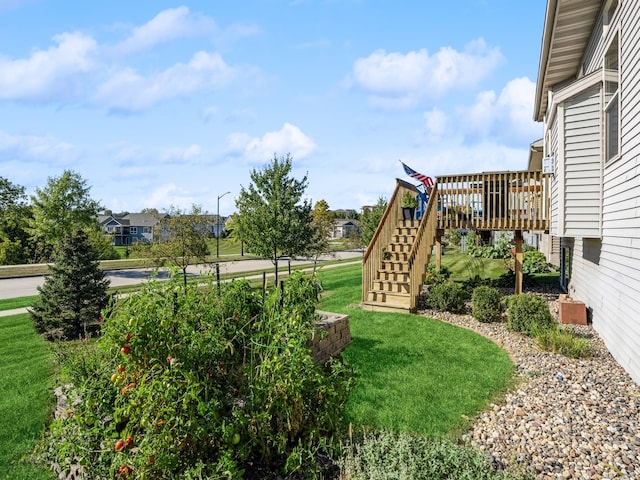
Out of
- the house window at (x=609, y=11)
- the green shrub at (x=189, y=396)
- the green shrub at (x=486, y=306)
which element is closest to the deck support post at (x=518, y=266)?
the green shrub at (x=486, y=306)

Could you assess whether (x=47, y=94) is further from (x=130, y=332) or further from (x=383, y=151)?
(x=383, y=151)

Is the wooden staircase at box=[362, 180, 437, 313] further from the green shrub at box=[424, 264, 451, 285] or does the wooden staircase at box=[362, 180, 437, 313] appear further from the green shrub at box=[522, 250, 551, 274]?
the green shrub at box=[522, 250, 551, 274]

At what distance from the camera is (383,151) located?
62.8ft

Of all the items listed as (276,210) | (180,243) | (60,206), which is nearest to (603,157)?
(276,210)

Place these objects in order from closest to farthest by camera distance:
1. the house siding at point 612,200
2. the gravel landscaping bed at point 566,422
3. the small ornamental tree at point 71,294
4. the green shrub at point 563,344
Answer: the gravel landscaping bed at point 566,422
the house siding at point 612,200
the green shrub at point 563,344
the small ornamental tree at point 71,294

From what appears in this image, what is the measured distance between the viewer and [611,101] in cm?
634

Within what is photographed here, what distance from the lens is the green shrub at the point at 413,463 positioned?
271 centimetres

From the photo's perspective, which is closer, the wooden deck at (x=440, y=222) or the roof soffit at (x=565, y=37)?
the roof soffit at (x=565, y=37)

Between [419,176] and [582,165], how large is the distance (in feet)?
18.4

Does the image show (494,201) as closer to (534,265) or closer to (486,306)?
(486,306)

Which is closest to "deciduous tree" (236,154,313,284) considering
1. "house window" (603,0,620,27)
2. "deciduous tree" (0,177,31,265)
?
"house window" (603,0,620,27)

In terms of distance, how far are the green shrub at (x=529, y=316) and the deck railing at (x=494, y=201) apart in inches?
130

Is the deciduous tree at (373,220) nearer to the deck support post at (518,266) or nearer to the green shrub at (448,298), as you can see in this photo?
the deck support post at (518,266)

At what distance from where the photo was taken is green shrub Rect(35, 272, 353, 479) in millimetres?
2395
